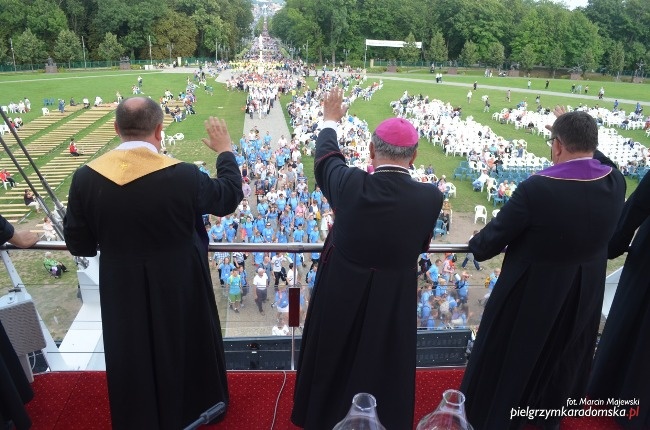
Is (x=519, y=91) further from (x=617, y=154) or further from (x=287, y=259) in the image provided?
(x=287, y=259)

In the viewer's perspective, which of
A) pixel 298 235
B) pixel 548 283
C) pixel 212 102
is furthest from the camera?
pixel 212 102

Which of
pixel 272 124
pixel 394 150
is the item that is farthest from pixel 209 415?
pixel 272 124

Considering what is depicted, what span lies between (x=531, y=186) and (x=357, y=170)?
930 mm

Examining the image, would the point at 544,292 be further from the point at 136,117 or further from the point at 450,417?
the point at 136,117

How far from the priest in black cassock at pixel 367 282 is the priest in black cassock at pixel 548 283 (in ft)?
1.60

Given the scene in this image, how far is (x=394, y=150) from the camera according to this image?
254cm

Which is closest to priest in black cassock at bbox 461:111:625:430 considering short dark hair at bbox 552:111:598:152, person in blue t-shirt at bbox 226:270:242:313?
short dark hair at bbox 552:111:598:152

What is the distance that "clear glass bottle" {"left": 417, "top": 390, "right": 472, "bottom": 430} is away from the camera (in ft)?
6.31

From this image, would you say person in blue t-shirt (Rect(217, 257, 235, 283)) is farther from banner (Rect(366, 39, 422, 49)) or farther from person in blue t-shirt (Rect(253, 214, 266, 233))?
banner (Rect(366, 39, 422, 49))

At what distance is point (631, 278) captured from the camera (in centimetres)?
314

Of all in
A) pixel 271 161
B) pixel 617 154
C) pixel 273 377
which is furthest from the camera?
pixel 617 154

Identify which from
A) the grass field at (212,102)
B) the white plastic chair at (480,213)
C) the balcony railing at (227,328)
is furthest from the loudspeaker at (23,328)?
the white plastic chair at (480,213)

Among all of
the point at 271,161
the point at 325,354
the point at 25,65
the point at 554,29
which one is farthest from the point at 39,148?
the point at 554,29

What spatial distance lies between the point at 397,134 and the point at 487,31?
274 feet
